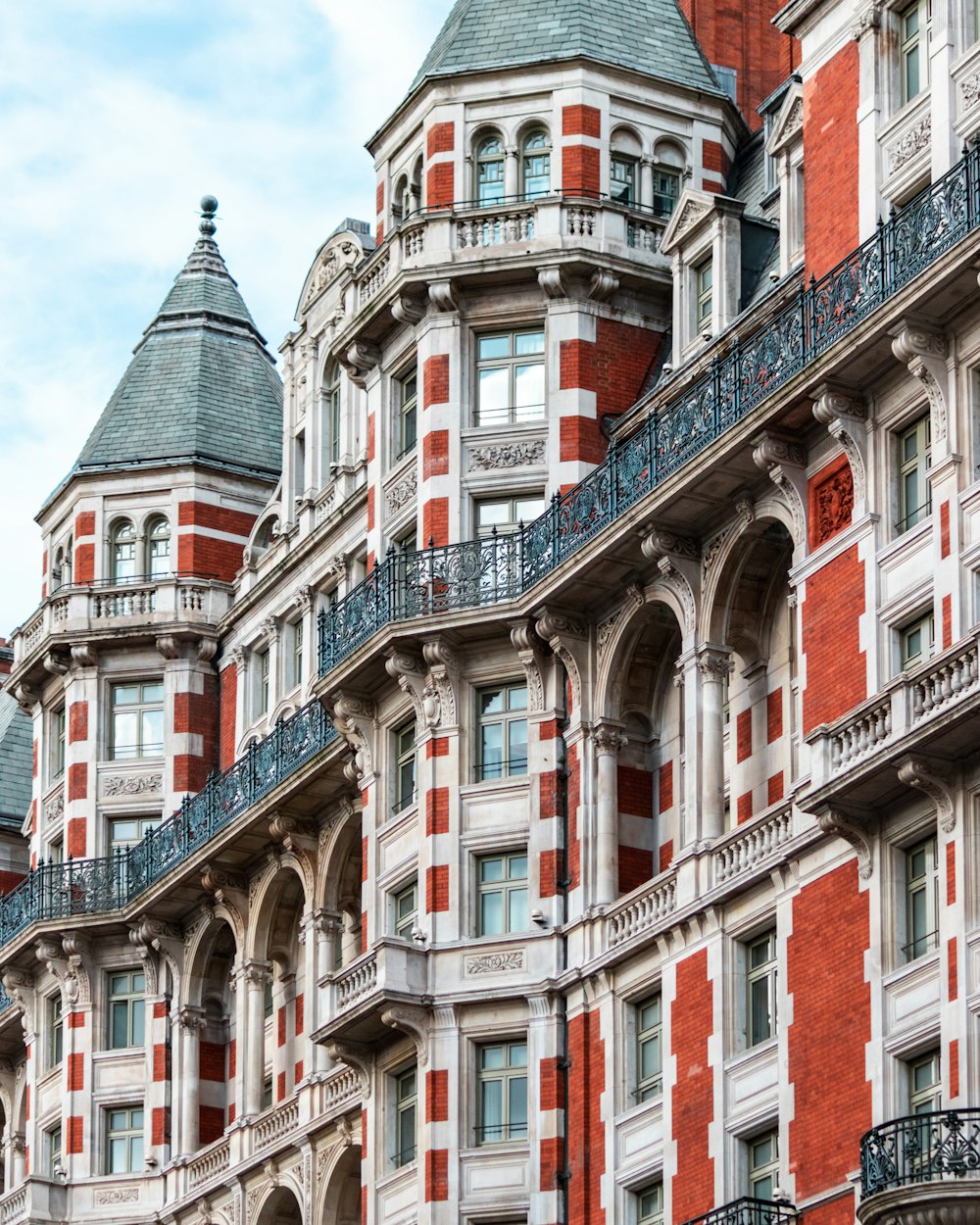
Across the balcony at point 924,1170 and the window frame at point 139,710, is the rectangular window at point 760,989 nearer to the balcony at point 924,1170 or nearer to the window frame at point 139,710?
the balcony at point 924,1170

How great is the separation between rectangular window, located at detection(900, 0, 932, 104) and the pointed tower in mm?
23017

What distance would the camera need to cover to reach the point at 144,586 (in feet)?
218

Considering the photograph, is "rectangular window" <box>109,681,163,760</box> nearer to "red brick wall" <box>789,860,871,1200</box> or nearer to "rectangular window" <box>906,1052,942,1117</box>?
"red brick wall" <box>789,860,871,1200</box>

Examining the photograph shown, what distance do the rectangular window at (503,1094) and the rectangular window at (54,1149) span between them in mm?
15852

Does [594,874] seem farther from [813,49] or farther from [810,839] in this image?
[813,49]

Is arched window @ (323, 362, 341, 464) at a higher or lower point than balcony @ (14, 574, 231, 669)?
higher

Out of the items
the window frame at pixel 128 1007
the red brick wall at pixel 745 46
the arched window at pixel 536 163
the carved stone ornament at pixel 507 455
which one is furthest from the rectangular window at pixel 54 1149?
the red brick wall at pixel 745 46

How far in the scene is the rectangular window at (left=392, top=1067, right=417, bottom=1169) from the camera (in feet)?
168

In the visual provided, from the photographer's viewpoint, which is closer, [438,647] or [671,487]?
[671,487]

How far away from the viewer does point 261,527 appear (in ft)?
216

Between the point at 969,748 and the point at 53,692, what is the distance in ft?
100

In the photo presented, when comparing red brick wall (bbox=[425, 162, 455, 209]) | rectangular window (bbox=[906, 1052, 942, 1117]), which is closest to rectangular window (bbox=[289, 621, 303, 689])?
red brick wall (bbox=[425, 162, 455, 209])

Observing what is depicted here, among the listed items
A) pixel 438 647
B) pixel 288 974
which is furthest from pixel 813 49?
pixel 288 974

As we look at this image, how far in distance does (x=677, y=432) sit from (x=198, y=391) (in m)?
21.2
